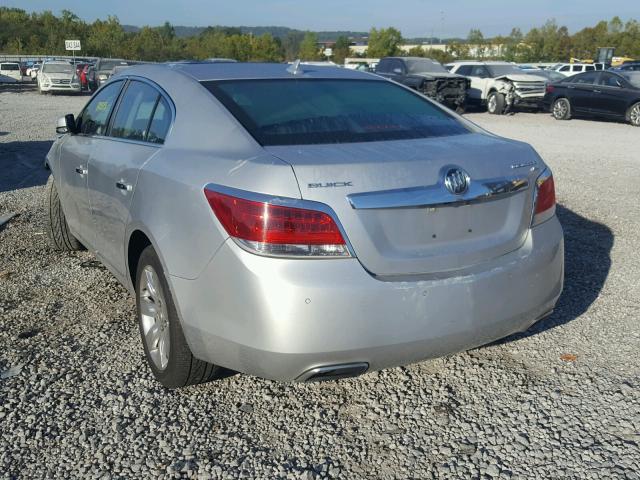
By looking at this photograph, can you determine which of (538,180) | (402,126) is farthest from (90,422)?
(538,180)

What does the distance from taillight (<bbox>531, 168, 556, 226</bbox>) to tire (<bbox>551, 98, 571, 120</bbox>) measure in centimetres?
1824

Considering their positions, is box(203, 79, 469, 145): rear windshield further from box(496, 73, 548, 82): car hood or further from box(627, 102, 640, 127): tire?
box(496, 73, 548, 82): car hood

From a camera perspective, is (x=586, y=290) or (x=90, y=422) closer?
(x=90, y=422)

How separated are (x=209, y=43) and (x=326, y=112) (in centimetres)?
7875

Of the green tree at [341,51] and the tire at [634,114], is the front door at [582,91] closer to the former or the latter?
the tire at [634,114]

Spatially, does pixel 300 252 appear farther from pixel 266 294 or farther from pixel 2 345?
pixel 2 345

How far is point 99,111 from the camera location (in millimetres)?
4449

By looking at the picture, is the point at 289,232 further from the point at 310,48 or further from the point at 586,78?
the point at 310,48

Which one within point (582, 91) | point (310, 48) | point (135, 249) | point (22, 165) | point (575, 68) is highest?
point (310, 48)

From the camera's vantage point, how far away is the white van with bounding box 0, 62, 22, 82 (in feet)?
141

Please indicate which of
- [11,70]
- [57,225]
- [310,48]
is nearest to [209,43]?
[310,48]

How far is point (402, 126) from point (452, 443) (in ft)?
5.17

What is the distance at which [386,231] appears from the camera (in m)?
2.62

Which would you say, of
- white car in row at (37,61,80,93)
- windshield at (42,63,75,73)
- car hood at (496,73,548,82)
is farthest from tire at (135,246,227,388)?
windshield at (42,63,75,73)
